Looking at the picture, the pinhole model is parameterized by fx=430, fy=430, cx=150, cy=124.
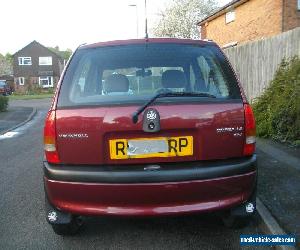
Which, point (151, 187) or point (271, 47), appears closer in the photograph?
point (151, 187)

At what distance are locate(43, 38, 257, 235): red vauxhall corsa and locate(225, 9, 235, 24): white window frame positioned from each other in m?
24.7

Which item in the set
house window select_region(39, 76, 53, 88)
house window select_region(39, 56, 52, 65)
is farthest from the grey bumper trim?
house window select_region(39, 56, 52, 65)

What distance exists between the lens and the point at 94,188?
344 cm

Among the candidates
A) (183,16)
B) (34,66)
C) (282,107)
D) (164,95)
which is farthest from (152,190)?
(34,66)

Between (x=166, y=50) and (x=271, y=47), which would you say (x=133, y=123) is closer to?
(x=166, y=50)

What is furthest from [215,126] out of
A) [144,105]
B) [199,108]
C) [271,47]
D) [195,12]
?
[195,12]

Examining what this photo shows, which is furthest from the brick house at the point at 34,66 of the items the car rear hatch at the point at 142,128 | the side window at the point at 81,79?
the car rear hatch at the point at 142,128

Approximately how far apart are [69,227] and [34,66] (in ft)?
234

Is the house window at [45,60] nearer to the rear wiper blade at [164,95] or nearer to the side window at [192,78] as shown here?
the side window at [192,78]

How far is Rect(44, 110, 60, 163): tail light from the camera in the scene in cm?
353

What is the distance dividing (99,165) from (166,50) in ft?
4.18

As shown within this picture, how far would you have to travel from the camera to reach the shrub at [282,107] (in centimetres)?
797

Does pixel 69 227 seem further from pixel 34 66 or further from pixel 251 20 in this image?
pixel 34 66

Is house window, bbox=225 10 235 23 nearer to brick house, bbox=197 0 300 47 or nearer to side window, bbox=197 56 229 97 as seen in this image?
brick house, bbox=197 0 300 47
